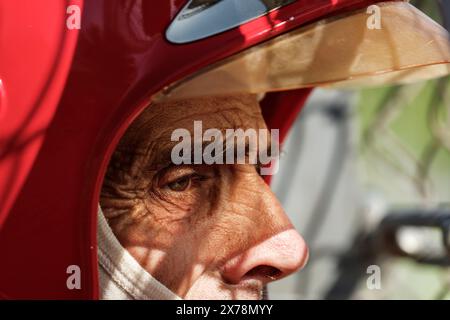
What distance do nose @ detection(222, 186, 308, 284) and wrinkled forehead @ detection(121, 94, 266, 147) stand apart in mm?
128

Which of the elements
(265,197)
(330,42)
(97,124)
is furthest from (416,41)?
(97,124)

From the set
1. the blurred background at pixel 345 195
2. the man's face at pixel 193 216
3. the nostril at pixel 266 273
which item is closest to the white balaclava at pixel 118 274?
the man's face at pixel 193 216

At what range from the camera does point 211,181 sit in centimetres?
119

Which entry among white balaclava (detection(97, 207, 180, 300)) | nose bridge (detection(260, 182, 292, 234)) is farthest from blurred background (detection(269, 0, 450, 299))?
white balaclava (detection(97, 207, 180, 300))

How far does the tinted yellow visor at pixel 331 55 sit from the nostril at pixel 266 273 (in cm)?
26

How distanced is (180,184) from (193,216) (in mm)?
46

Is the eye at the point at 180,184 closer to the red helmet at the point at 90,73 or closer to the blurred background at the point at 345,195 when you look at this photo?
the red helmet at the point at 90,73

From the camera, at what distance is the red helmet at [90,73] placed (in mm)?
1032

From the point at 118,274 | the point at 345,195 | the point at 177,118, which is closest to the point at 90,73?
the point at 177,118

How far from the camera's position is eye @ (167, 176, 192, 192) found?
118 centimetres

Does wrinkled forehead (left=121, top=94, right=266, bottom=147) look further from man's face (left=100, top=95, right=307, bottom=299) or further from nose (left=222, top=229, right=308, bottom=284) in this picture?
nose (left=222, top=229, right=308, bottom=284)

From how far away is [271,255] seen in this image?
117 cm

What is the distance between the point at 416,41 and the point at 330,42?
12cm
